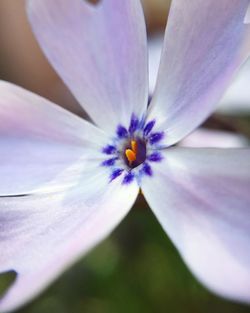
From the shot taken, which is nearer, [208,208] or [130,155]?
[208,208]

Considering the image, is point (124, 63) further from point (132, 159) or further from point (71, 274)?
point (71, 274)

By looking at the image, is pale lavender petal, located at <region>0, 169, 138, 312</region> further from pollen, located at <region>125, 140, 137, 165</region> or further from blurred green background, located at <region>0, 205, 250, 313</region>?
blurred green background, located at <region>0, 205, 250, 313</region>

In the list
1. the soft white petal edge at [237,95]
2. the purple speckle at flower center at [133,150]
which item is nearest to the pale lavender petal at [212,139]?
the soft white petal edge at [237,95]

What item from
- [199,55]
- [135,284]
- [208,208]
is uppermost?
[199,55]

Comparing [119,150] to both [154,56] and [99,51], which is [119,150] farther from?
[154,56]

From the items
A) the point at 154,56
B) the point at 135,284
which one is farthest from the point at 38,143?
the point at 154,56

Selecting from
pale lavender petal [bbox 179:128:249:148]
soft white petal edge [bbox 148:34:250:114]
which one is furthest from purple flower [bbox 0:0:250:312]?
soft white petal edge [bbox 148:34:250:114]

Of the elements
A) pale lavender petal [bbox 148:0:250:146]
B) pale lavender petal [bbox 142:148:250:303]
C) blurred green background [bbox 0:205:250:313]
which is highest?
pale lavender petal [bbox 148:0:250:146]
